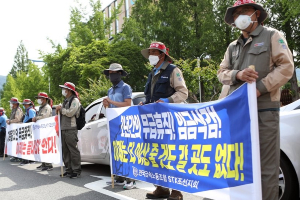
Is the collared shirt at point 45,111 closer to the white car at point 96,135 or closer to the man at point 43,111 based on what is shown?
the man at point 43,111

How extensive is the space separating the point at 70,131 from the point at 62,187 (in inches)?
57.6

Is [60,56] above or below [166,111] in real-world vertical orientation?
above

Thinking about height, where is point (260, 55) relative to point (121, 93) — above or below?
below

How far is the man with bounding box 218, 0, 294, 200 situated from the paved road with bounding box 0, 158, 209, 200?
2114 mm

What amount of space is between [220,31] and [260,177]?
25778mm

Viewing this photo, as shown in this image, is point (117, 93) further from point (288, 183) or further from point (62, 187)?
point (288, 183)

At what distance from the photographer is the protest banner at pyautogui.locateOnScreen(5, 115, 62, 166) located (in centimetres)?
795

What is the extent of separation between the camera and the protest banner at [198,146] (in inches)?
128

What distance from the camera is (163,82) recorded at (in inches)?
201

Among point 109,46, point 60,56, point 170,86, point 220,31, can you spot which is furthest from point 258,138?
point 60,56

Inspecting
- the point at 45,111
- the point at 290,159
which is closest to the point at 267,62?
the point at 290,159

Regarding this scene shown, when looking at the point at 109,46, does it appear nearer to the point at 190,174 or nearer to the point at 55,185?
the point at 55,185

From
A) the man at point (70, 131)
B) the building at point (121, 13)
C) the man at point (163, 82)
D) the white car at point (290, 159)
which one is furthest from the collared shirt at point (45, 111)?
the building at point (121, 13)

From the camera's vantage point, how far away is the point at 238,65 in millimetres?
3578
